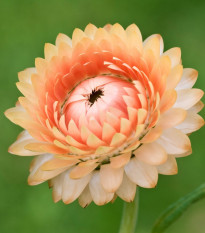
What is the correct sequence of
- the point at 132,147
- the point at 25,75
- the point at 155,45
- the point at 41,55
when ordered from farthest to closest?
the point at 41,55, the point at 25,75, the point at 155,45, the point at 132,147

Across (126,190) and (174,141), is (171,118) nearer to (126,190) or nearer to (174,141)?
(174,141)

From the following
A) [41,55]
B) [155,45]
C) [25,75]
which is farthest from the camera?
[41,55]

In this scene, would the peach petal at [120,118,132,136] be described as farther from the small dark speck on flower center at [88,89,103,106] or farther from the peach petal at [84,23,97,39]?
the peach petal at [84,23,97,39]

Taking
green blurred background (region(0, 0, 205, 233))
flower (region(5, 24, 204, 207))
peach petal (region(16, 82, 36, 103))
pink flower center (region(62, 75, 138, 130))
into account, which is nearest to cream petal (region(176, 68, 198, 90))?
flower (region(5, 24, 204, 207))

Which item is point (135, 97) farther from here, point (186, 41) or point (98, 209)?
point (186, 41)

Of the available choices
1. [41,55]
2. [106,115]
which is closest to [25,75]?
[106,115]
